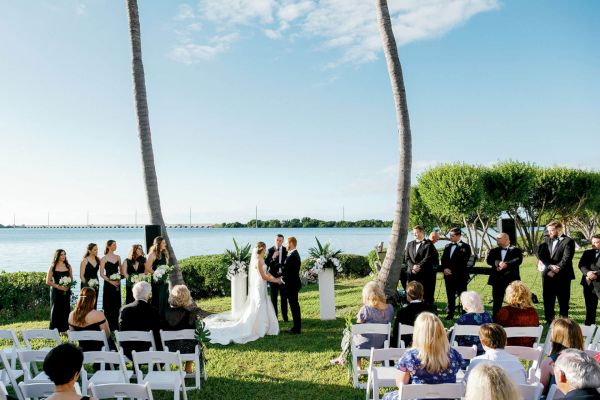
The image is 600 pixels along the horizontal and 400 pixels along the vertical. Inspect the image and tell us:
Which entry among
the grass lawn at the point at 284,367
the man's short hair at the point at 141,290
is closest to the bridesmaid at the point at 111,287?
the grass lawn at the point at 284,367

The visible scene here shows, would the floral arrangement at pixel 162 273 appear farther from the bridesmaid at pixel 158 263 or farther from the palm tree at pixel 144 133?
the palm tree at pixel 144 133

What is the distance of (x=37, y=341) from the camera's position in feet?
32.1

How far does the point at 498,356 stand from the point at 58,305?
9.29 m

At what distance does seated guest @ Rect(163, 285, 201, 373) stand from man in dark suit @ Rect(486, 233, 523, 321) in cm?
654

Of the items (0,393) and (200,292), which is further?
(200,292)

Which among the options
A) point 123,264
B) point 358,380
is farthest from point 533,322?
point 123,264

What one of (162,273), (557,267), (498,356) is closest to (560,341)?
(498,356)

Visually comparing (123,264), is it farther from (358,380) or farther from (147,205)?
(358,380)

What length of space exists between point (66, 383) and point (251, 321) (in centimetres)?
598

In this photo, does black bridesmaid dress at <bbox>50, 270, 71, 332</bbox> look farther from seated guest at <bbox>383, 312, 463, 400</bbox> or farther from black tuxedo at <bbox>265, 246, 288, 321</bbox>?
seated guest at <bbox>383, 312, 463, 400</bbox>

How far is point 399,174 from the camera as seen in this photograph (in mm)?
10859

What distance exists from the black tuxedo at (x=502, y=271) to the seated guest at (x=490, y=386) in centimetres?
753

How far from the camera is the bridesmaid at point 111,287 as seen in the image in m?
10.4

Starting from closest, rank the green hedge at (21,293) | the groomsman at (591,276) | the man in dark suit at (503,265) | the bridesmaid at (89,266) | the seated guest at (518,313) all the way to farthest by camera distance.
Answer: the seated guest at (518,313) < the groomsman at (591,276) < the man in dark suit at (503,265) < the bridesmaid at (89,266) < the green hedge at (21,293)
